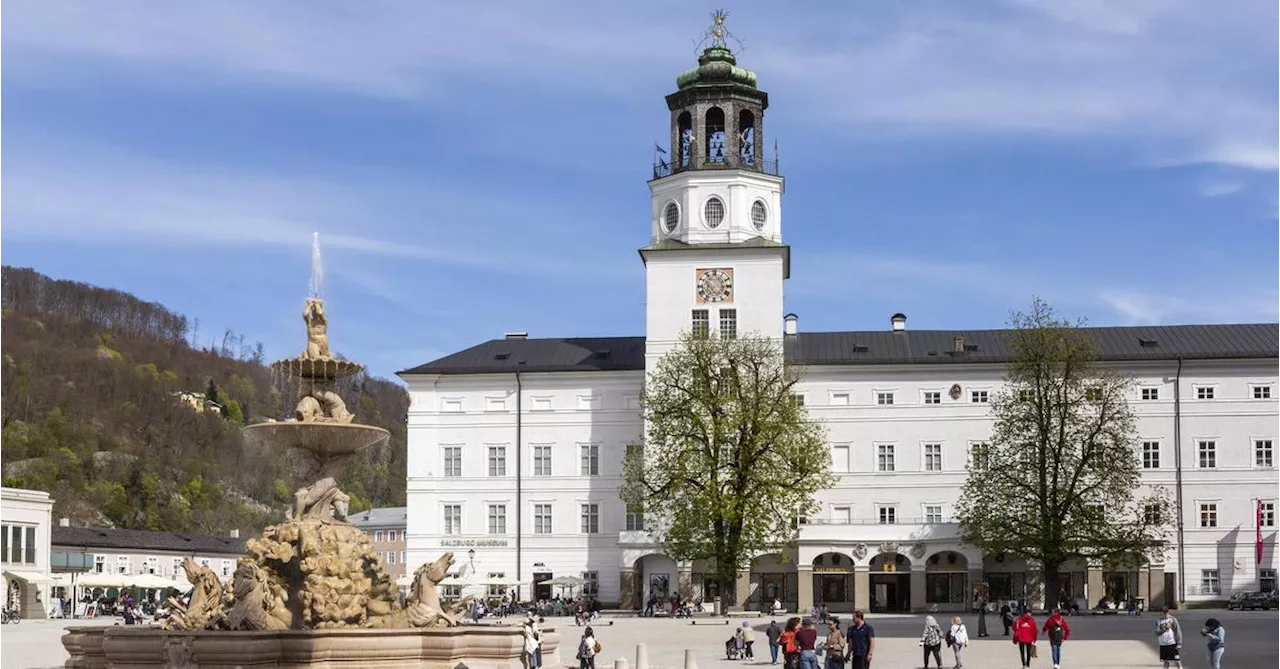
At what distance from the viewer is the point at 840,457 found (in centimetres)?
7588

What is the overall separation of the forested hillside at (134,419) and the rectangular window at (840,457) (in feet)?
190

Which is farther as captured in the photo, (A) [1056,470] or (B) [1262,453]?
(B) [1262,453]

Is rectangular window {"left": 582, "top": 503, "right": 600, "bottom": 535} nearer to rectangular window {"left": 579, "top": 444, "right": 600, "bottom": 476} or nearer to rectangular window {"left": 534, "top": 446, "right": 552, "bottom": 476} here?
rectangular window {"left": 579, "top": 444, "right": 600, "bottom": 476}

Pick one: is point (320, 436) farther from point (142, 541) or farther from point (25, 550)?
point (142, 541)

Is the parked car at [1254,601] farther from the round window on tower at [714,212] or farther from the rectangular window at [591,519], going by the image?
the rectangular window at [591,519]

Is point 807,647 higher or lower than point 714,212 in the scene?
lower

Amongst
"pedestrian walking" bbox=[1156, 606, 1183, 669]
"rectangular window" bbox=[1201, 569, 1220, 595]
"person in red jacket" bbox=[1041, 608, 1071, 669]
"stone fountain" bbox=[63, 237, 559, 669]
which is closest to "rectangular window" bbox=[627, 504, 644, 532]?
"rectangular window" bbox=[1201, 569, 1220, 595]

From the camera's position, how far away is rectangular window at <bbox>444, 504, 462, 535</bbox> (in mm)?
78312

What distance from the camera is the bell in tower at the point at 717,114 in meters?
75.6

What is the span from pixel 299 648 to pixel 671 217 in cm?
5292

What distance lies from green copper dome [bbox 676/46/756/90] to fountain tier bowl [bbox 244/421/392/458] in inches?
1888

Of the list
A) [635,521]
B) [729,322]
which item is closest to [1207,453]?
[729,322]

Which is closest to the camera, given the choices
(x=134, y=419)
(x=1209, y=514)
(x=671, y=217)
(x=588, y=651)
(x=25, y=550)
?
(x=588, y=651)

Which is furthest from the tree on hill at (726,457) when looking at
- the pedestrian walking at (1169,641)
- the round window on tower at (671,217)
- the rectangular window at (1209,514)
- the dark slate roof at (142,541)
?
the dark slate roof at (142,541)
